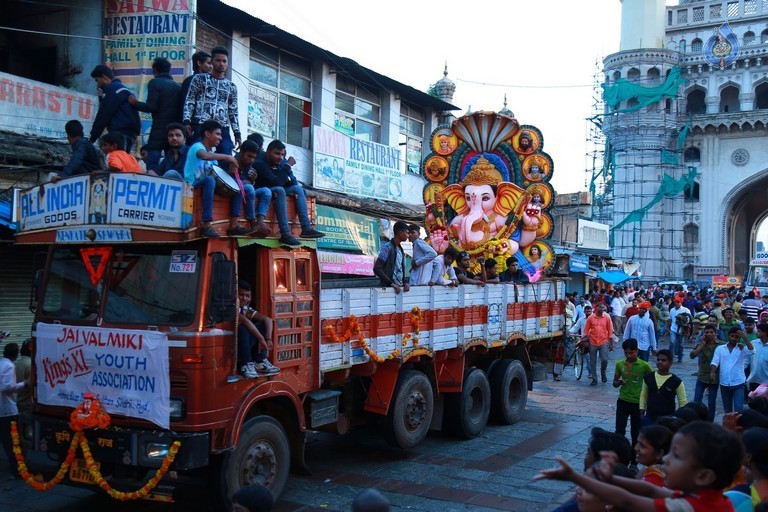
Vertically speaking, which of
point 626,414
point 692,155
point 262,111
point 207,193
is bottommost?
point 626,414

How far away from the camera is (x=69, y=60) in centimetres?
1362

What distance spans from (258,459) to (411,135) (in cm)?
1697

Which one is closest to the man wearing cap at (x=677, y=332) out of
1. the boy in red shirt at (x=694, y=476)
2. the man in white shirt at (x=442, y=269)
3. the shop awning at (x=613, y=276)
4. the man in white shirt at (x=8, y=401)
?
the man in white shirt at (x=442, y=269)

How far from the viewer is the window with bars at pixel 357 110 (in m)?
19.5

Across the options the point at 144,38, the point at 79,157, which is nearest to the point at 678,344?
the point at 144,38

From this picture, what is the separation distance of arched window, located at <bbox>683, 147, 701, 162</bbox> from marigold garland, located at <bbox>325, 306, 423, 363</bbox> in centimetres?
4933

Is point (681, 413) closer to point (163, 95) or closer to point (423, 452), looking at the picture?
point (423, 452)

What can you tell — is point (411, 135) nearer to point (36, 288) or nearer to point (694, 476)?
point (36, 288)

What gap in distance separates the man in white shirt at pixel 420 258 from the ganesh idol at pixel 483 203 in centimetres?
286

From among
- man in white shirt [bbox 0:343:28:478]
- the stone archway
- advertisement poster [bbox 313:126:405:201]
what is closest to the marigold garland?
man in white shirt [bbox 0:343:28:478]

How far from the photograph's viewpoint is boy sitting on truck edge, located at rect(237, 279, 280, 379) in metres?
6.81

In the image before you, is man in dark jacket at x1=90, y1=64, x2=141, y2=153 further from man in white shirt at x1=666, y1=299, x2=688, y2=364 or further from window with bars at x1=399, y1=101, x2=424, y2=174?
man in white shirt at x1=666, y1=299, x2=688, y2=364

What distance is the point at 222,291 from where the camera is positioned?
629 cm

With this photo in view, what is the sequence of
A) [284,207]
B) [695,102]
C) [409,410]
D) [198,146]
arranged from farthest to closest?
[695,102] → [409,410] → [284,207] → [198,146]
